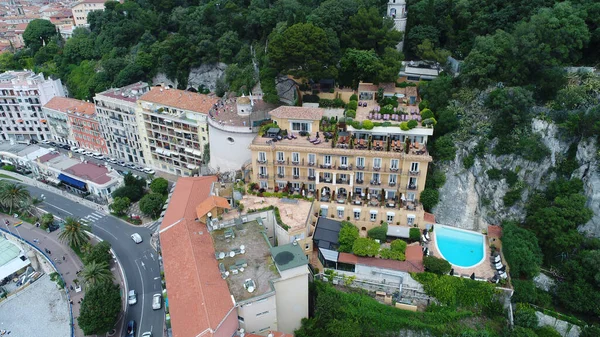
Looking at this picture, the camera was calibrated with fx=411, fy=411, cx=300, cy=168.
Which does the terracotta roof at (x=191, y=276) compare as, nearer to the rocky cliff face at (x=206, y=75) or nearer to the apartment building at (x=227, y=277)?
the apartment building at (x=227, y=277)

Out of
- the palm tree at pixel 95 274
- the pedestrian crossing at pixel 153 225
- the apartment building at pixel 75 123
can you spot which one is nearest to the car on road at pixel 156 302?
the palm tree at pixel 95 274

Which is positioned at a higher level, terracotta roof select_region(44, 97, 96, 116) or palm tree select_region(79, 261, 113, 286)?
terracotta roof select_region(44, 97, 96, 116)

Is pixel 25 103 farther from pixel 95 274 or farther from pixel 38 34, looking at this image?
pixel 95 274

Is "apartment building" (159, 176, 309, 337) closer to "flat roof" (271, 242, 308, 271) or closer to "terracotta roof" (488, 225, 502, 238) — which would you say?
"flat roof" (271, 242, 308, 271)

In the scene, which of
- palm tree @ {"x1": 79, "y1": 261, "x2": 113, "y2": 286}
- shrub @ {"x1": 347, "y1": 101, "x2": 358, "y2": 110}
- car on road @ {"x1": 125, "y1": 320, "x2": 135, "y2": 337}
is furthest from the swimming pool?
palm tree @ {"x1": 79, "y1": 261, "x2": 113, "y2": 286}

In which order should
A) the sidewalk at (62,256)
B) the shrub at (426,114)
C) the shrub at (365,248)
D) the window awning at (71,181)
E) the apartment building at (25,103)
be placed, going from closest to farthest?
1. the shrub at (365,248)
2. the shrub at (426,114)
3. the sidewalk at (62,256)
4. the window awning at (71,181)
5. the apartment building at (25,103)

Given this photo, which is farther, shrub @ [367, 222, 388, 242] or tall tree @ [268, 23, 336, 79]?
tall tree @ [268, 23, 336, 79]
